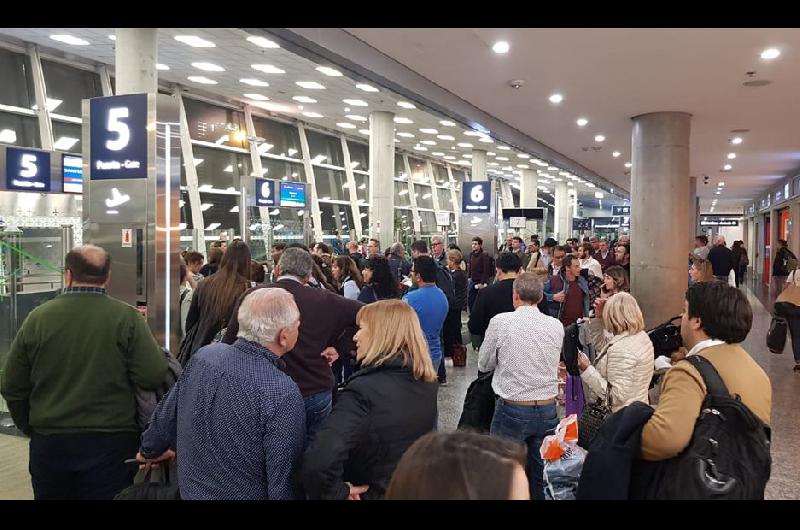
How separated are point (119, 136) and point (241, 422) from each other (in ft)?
12.8

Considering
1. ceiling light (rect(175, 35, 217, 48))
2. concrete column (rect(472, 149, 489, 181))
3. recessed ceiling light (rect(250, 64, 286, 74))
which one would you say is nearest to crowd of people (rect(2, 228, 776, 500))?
ceiling light (rect(175, 35, 217, 48))

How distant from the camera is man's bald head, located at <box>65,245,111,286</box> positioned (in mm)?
3023

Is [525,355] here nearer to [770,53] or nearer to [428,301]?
[428,301]

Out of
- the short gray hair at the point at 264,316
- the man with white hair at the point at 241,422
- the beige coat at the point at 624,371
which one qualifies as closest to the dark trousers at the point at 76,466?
the man with white hair at the point at 241,422

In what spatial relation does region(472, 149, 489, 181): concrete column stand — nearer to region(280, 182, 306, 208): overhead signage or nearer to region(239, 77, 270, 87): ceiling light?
region(239, 77, 270, 87): ceiling light

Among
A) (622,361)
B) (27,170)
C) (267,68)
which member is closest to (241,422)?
(622,361)

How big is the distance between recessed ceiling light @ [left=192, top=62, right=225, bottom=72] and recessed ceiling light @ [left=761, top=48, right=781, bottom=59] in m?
10.2

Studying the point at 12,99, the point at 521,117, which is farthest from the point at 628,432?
the point at 12,99

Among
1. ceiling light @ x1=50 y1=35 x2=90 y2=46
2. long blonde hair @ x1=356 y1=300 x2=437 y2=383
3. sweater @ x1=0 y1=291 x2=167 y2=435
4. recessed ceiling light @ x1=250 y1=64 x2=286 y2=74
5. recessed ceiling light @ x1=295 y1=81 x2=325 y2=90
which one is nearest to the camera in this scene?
long blonde hair @ x1=356 y1=300 x2=437 y2=383

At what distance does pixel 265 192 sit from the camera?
41.0 feet

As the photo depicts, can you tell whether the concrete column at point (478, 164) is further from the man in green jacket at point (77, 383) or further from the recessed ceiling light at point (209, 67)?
the man in green jacket at point (77, 383)
